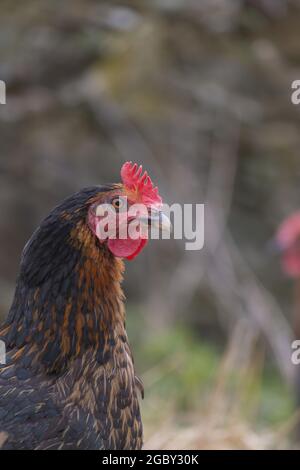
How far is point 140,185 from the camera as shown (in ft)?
8.62

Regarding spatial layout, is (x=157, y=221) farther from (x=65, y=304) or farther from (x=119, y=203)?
(x=65, y=304)

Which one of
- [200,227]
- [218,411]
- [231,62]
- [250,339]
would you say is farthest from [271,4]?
[218,411]

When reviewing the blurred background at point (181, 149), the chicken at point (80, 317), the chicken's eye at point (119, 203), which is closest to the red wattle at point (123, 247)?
the chicken at point (80, 317)

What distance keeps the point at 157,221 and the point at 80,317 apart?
37cm

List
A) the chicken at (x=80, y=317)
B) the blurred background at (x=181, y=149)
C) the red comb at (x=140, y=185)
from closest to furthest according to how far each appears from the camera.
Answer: the chicken at (x=80, y=317), the red comb at (x=140, y=185), the blurred background at (x=181, y=149)

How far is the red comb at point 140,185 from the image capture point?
2.62m

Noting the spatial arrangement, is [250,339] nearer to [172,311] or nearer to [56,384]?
[56,384]

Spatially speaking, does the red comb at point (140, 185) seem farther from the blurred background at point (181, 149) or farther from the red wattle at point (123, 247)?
the blurred background at point (181, 149)

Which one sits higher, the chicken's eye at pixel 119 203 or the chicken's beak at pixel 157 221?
the chicken's eye at pixel 119 203

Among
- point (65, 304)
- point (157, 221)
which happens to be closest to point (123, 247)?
point (157, 221)

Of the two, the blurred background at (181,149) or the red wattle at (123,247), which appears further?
the blurred background at (181,149)

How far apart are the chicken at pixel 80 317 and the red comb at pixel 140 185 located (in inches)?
1.6

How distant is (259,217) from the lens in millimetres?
8219

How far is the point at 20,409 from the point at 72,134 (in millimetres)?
4522
